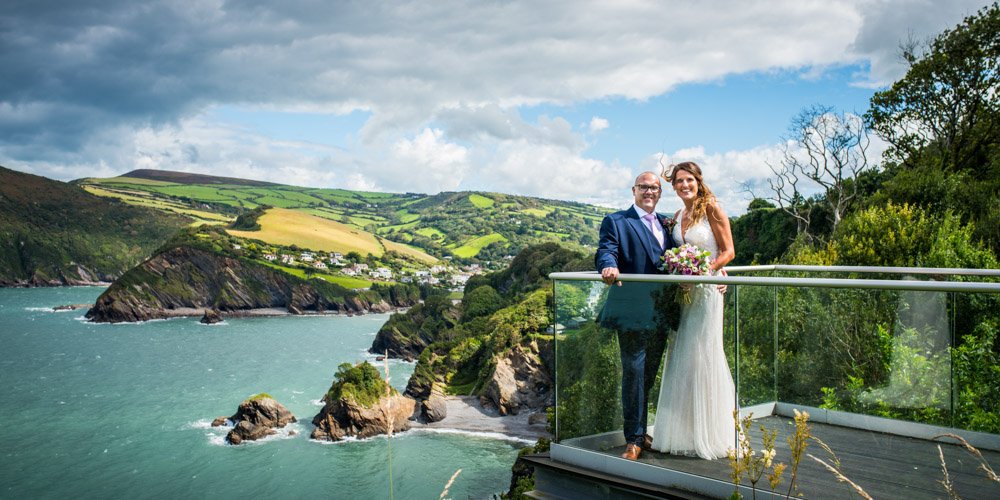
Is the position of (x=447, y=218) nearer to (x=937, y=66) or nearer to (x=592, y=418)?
(x=937, y=66)

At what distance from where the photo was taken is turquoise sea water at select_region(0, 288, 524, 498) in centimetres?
3694

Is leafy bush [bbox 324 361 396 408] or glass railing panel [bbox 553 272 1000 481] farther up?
glass railing panel [bbox 553 272 1000 481]

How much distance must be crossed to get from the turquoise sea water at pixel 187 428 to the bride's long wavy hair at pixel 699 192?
2596 cm

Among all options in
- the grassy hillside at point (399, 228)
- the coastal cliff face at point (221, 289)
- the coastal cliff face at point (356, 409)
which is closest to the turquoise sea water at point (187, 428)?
the coastal cliff face at point (356, 409)

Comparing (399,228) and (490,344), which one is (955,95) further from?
(399,228)

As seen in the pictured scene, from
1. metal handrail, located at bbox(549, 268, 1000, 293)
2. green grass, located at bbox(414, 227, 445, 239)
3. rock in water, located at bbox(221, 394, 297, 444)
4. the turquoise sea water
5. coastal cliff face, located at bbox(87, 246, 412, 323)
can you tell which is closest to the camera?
metal handrail, located at bbox(549, 268, 1000, 293)

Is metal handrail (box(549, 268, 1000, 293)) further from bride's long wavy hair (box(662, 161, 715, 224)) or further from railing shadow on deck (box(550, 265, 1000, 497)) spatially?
bride's long wavy hair (box(662, 161, 715, 224))

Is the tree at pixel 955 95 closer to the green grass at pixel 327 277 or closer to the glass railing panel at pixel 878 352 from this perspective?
the glass railing panel at pixel 878 352

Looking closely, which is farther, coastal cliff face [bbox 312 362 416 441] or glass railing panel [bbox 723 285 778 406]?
coastal cliff face [bbox 312 362 416 441]

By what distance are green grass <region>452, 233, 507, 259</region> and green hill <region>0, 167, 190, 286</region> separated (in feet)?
226

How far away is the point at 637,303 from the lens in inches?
187

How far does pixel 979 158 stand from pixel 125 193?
202 m

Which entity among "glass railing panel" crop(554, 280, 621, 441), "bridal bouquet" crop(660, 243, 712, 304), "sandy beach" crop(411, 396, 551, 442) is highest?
"bridal bouquet" crop(660, 243, 712, 304)

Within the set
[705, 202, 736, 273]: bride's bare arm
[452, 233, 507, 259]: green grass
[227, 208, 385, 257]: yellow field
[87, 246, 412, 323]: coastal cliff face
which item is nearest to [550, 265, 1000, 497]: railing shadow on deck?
[705, 202, 736, 273]: bride's bare arm
